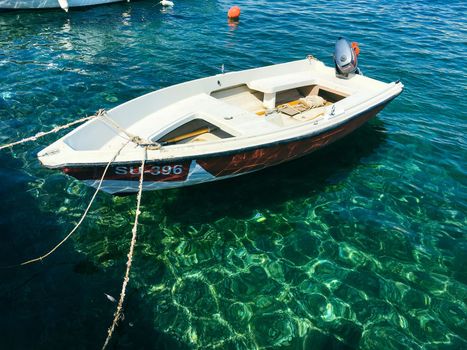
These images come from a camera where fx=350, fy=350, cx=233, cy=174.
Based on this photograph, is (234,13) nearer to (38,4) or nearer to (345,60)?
(345,60)

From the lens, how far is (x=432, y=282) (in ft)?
26.2

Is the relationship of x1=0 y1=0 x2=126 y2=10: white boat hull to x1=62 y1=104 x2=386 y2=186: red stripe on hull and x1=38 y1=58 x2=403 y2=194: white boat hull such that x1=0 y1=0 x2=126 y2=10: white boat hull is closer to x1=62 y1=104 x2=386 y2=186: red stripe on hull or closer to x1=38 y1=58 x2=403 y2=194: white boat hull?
x1=38 y1=58 x2=403 y2=194: white boat hull

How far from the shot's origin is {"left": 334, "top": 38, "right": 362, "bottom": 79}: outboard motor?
12656mm

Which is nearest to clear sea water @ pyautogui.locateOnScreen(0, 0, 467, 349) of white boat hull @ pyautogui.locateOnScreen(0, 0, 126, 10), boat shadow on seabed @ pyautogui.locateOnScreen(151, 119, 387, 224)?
boat shadow on seabed @ pyautogui.locateOnScreen(151, 119, 387, 224)

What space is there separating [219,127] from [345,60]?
6.10 m

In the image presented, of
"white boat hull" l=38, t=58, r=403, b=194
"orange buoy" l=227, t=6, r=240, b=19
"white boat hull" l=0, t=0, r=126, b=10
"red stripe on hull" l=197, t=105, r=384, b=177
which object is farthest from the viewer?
"orange buoy" l=227, t=6, r=240, b=19

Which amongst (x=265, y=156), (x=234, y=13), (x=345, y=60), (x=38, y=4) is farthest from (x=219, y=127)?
(x=38, y=4)

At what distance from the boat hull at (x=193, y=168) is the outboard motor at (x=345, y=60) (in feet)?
11.0

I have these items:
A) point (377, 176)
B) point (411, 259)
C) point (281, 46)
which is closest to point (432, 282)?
point (411, 259)

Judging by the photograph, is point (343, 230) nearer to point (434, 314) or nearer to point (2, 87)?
point (434, 314)

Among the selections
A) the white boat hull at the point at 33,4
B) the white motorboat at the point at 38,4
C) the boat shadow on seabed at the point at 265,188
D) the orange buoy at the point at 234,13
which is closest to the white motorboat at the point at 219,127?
the boat shadow on seabed at the point at 265,188

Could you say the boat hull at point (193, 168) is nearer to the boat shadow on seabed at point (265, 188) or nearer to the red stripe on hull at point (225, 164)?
the red stripe on hull at point (225, 164)

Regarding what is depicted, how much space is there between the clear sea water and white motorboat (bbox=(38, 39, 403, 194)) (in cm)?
118

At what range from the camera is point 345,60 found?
12711 millimetres
